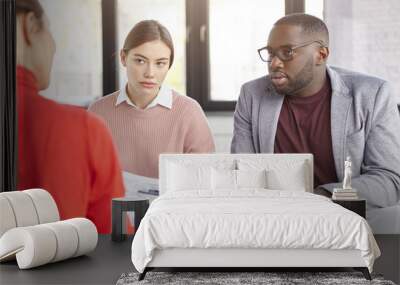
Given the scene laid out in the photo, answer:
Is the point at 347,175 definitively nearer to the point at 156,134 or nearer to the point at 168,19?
the point at 156,134

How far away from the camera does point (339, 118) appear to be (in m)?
7.02

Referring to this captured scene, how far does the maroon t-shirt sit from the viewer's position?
706 cm

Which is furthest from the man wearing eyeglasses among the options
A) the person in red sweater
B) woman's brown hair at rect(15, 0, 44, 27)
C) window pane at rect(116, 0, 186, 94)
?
woman's brown hair at rect(15, 0, 44, 27)

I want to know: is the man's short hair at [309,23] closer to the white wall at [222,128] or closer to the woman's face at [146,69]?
the white wall at [222,128]

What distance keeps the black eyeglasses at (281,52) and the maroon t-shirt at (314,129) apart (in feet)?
1.31

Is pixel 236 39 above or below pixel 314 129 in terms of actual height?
above

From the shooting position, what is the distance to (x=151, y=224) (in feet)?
16.4

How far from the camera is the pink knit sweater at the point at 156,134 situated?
7238 mm

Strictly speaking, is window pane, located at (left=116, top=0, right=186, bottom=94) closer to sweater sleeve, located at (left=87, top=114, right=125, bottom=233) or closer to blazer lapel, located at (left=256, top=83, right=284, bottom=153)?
sweater sleeve, located at (left=87, top=114, right=125, bottom=233)

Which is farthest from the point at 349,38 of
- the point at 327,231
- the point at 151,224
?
the point at 151,224

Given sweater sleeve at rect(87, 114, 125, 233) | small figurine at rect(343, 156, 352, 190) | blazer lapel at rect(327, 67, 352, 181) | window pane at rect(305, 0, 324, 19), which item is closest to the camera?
small figurine at rect(343, 156, 352, 190)

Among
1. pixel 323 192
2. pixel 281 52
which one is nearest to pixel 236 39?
pixel 281 52

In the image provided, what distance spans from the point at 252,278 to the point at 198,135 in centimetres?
247

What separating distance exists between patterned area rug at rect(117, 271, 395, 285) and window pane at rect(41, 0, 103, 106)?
266 cm
